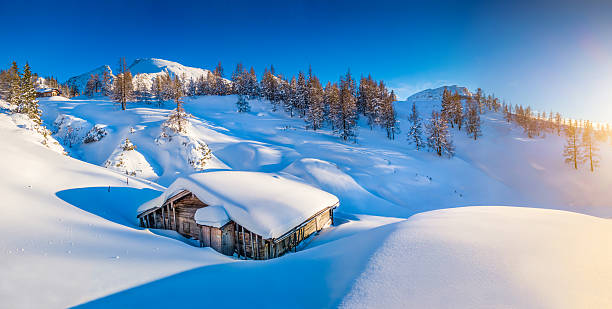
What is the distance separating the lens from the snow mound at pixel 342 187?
19156mm

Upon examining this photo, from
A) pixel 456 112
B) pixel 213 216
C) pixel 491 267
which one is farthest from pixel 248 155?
pixel 456 112

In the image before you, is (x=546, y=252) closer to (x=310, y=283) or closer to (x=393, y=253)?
(x=393, y=253)

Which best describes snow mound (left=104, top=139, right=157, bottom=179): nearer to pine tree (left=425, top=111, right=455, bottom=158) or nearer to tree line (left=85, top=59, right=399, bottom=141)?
tree line (left=85, top=59, right=399, bottom=141)

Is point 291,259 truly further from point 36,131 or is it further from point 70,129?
point 70,129

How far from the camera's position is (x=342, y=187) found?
870 inches

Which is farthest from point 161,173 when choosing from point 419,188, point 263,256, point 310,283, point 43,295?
point 419,188

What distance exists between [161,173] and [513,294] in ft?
93.5

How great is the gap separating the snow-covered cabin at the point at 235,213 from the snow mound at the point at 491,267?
17.7 ft

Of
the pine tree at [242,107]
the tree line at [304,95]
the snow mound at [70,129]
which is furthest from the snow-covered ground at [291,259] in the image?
the pine tree at [242,107]

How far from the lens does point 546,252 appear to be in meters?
3.80

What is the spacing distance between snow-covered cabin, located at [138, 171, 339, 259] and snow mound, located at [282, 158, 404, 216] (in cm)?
792

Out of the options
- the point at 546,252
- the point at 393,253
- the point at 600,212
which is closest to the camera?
the point at 546,252

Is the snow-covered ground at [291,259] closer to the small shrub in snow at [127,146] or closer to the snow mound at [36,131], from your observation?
the small shrub in snow at [127,146]

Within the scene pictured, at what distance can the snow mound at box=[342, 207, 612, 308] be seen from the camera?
2.85 metres
